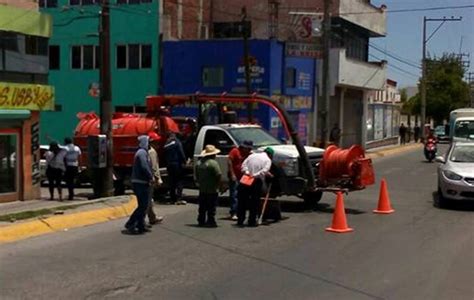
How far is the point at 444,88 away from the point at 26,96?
241ft

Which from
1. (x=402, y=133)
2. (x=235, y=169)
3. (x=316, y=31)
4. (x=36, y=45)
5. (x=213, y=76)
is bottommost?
(x=402, y=133)

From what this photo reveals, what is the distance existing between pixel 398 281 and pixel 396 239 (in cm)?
342

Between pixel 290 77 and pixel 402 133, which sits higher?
pixel 290 77

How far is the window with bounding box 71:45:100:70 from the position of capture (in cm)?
4119

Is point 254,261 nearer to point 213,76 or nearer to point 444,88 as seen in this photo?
point 213,76

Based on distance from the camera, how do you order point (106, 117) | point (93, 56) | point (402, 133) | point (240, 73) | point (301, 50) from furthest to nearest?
1. point (402, 133)
2. point (93, 56)
3. point (301, 50)
4. point (240, 73)
5. point (106, 117)

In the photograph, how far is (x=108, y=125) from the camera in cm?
1845

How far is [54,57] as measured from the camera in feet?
139

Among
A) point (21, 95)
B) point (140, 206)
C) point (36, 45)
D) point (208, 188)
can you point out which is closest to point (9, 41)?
point (36, 45)

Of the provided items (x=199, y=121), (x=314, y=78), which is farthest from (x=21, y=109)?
(x=314, y=78)

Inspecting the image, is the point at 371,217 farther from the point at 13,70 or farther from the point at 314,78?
the point at 314,78

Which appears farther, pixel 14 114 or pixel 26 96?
pixel 26 96

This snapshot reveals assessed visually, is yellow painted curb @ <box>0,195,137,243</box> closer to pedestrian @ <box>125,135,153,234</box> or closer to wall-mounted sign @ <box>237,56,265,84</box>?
pedestrian @ <box>125,135,153,234</box>

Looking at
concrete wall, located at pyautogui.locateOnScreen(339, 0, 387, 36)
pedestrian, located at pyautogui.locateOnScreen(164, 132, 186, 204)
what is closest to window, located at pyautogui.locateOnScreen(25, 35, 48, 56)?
pedestrian, located at pyautogui.locateOnScreen(164, 132, 186, 204)
